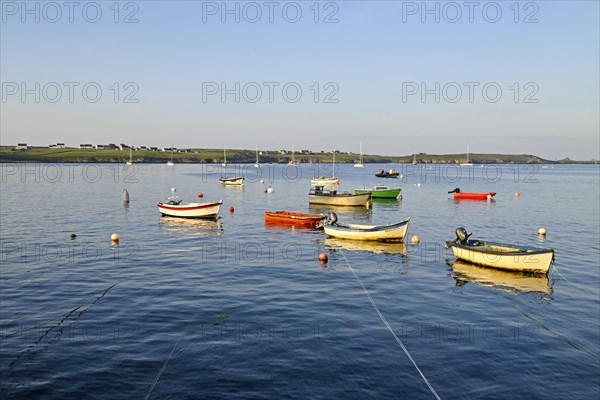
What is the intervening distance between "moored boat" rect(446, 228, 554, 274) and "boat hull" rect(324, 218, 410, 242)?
7.30 m

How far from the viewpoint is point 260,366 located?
17.2m

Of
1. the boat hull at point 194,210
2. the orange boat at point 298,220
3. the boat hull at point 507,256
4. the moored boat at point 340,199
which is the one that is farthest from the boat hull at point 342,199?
the boat hull at point 507,256

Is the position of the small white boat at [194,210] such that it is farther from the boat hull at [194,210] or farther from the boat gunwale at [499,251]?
the boat gunwale at [499,251]

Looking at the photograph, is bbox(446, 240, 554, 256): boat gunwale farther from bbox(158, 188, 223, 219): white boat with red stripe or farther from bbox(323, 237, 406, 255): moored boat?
bbox(158, 188, 223, 219): white boat with red stripe

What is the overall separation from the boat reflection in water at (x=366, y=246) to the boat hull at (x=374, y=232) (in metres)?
0.47

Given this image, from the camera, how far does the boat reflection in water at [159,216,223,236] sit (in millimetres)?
48719

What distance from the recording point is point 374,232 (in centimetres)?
4284

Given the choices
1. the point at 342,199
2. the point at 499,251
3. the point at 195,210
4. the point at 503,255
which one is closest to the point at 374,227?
the point at 499,251

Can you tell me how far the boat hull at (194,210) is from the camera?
55938mm

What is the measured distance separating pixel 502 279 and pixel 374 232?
13.9 metres

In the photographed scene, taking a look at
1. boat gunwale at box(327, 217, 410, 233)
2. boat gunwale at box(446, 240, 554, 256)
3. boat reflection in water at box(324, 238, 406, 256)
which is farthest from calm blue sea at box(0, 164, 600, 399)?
boat gunwale at box(327, 217, 410, 233)

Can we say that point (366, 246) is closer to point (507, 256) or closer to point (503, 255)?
point (503, 255)

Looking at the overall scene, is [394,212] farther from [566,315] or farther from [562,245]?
[566,315]

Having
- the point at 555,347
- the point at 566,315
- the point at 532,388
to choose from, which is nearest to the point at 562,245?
the point at 566,315
